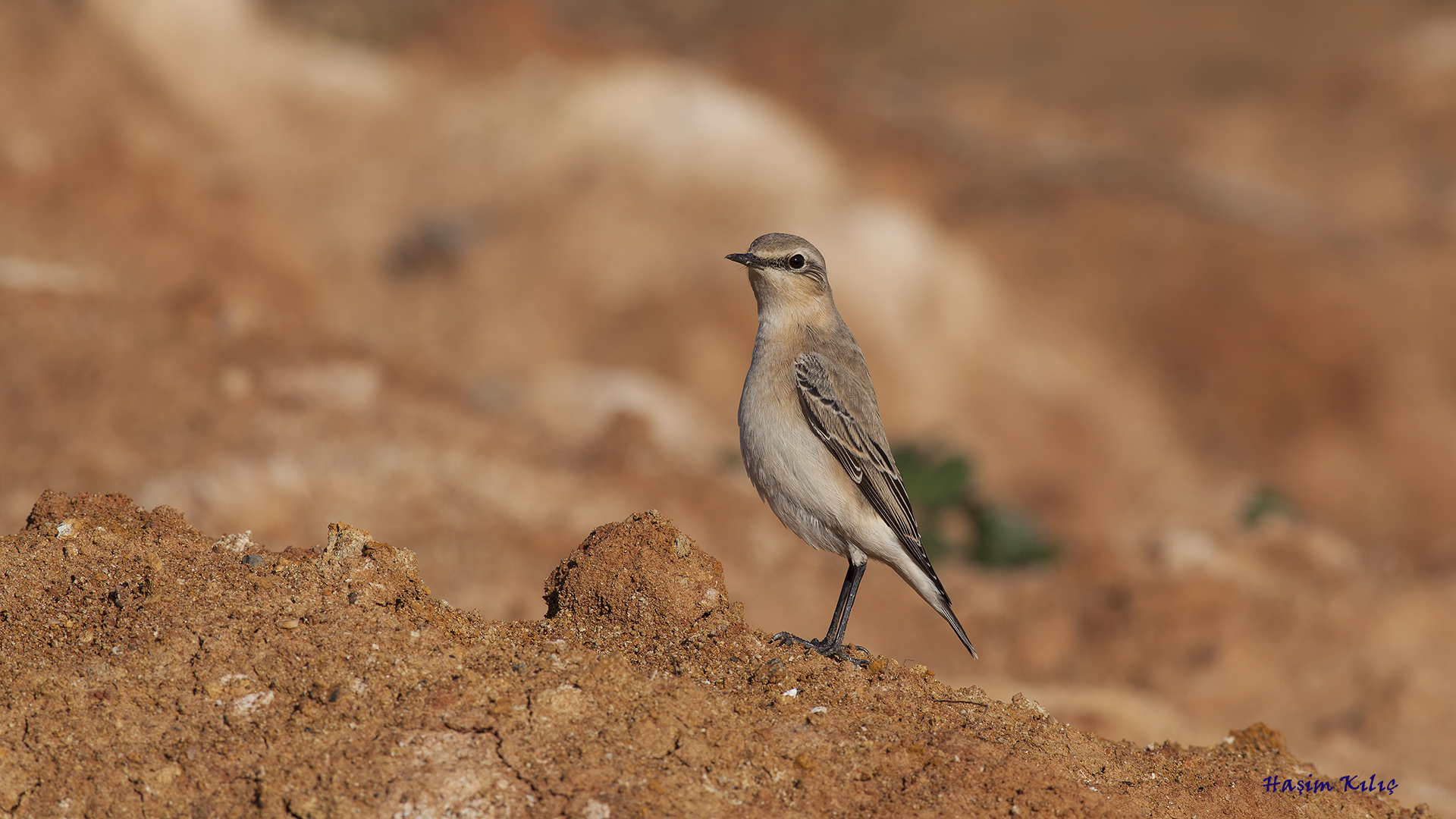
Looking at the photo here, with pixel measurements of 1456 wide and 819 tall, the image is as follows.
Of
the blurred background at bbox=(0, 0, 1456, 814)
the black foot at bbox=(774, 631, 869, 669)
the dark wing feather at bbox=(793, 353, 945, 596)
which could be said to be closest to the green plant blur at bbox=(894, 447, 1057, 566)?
the blurred background at bbox=(0, 0, 1456, 814)

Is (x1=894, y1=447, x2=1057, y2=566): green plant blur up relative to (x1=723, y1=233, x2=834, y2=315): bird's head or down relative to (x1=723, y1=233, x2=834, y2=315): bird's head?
up

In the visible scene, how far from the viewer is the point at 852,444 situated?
698cm

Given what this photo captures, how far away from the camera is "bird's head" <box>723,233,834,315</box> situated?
23.7ft

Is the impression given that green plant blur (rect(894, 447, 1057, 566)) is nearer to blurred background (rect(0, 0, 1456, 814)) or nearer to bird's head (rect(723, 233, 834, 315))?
blurred background (rect(0, 0, 1456, 814))

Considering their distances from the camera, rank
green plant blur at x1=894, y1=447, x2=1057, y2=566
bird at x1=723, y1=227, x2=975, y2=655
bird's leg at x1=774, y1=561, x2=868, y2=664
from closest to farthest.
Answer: bird's leg at x1=774, y1=561, x2=868, y2=664 → bird at x1=723, y1=227, x2=975, y2=655 → green plant blur at x1=894, y1=447, x2=1057, y2=566

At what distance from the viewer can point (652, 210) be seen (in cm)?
3031

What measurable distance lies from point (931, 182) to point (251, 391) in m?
25.8

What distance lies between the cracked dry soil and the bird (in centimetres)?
75

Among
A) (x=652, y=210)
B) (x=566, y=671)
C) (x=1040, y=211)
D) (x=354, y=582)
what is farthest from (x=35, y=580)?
(x=1040, y=211)

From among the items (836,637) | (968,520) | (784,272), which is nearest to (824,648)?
(836,637)

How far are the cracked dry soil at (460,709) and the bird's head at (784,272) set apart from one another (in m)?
1.69

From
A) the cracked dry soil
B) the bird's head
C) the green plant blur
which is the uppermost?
the green plant blur

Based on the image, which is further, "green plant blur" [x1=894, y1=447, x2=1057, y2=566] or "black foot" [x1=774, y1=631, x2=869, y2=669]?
"green plant blur" [x1=894, y1=447, x2=1057, y2=566]

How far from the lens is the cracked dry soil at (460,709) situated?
15.9ft
